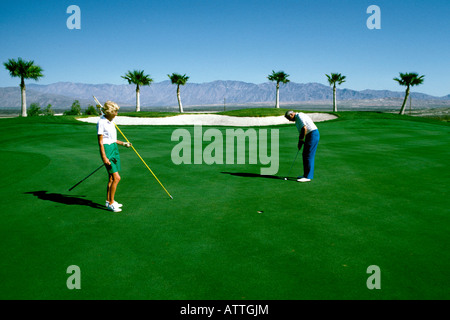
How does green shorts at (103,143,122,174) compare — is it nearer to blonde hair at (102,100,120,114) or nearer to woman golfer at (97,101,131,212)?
woman golfer at (97,101,131,212)

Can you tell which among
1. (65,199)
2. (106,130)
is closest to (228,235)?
(106,130)

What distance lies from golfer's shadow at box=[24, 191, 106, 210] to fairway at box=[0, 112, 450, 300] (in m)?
0.04

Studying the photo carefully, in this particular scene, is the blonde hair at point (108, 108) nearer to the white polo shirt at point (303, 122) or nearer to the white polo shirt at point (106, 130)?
the white polo shirt at point (106, 130)

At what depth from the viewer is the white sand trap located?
47731mm

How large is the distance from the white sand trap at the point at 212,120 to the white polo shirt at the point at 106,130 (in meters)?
40.0

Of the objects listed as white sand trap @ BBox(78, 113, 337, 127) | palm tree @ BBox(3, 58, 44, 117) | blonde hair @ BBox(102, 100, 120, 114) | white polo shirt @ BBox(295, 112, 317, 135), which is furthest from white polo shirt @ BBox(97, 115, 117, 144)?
palm tree @ BBox(3, 58, 44, 117)

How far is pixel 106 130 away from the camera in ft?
22.1

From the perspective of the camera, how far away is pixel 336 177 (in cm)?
1002

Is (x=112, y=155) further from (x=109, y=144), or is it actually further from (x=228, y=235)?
(x=228, y=235)

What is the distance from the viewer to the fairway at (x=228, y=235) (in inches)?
160

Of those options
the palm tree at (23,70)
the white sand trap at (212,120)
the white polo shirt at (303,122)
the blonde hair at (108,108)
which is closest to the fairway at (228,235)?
the white polo shirt at (303,122)
